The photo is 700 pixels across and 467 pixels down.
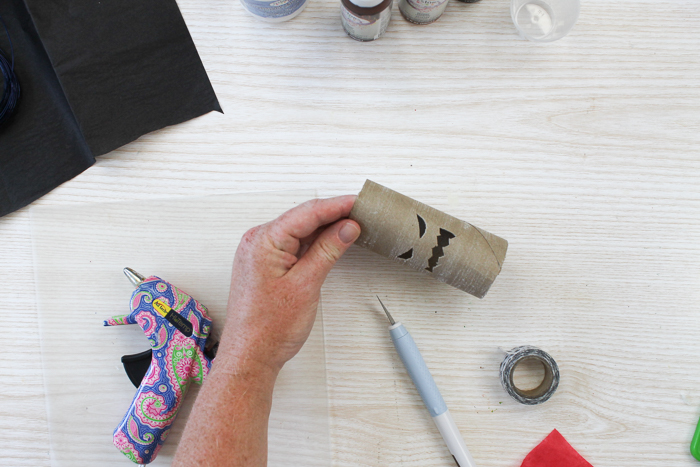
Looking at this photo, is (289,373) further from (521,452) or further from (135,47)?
(135,47)

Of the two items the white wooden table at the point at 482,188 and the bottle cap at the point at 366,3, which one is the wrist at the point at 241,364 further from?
the bottle cap at the point at 366,3

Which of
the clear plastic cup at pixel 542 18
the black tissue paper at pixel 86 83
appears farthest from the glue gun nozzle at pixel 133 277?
the clear plastic cup at pixel 542 18

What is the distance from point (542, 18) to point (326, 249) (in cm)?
63

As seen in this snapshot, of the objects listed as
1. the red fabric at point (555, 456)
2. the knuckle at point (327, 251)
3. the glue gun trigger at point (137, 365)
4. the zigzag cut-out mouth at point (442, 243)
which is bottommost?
the red fabric at point (555, 456)

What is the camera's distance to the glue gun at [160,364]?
2.23ft

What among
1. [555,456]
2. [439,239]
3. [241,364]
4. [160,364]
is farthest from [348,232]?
[555,456]

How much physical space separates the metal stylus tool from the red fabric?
11cm

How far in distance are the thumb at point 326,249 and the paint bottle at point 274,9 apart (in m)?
0.41

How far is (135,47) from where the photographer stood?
0.78 m

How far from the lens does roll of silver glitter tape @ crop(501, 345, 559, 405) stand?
0.69 metres

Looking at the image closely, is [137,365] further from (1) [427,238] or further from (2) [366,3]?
(2) [366,3]

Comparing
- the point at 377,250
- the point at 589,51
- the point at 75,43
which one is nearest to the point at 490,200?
the point at 377,250

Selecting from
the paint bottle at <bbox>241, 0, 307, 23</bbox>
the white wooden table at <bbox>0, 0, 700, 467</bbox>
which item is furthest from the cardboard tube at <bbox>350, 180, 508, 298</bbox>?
the paint bottle at <bbox>241, 0, 307, 23</bbox>

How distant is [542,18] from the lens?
802 mm
